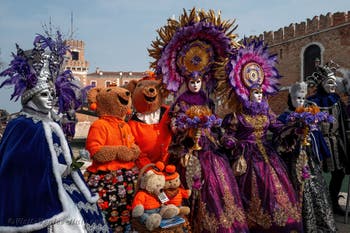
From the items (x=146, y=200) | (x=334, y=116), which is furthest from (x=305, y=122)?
(x=146, y=200)

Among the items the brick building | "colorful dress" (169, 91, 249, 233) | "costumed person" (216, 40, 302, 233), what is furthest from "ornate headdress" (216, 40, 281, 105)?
the brick building

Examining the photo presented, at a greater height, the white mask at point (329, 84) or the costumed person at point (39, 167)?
the white mask at point (329, 84)

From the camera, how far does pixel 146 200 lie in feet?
12.4

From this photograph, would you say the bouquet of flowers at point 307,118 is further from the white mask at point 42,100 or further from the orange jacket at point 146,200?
the white mask at point 42,100

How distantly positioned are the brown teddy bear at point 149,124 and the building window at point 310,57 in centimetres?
2211

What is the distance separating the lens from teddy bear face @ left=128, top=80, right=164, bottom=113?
448cm

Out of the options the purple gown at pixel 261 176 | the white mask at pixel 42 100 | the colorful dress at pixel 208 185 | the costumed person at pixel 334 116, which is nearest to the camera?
the white mask at pixel 42 100

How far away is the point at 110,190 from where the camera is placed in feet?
12.9

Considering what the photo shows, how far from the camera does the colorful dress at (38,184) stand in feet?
9.30

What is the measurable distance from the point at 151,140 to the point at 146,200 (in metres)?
0.87

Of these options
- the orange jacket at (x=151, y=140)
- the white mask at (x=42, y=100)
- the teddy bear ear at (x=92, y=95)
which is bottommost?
the orange jacket at (x=151, y=140)

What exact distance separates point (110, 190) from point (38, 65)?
150cm

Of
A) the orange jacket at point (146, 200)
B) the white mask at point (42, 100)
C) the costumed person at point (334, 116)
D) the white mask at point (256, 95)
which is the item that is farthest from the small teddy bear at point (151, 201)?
the costumed person at point (334, 116)

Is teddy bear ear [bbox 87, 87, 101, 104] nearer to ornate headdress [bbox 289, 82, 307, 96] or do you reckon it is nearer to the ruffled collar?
the ruffled collar
